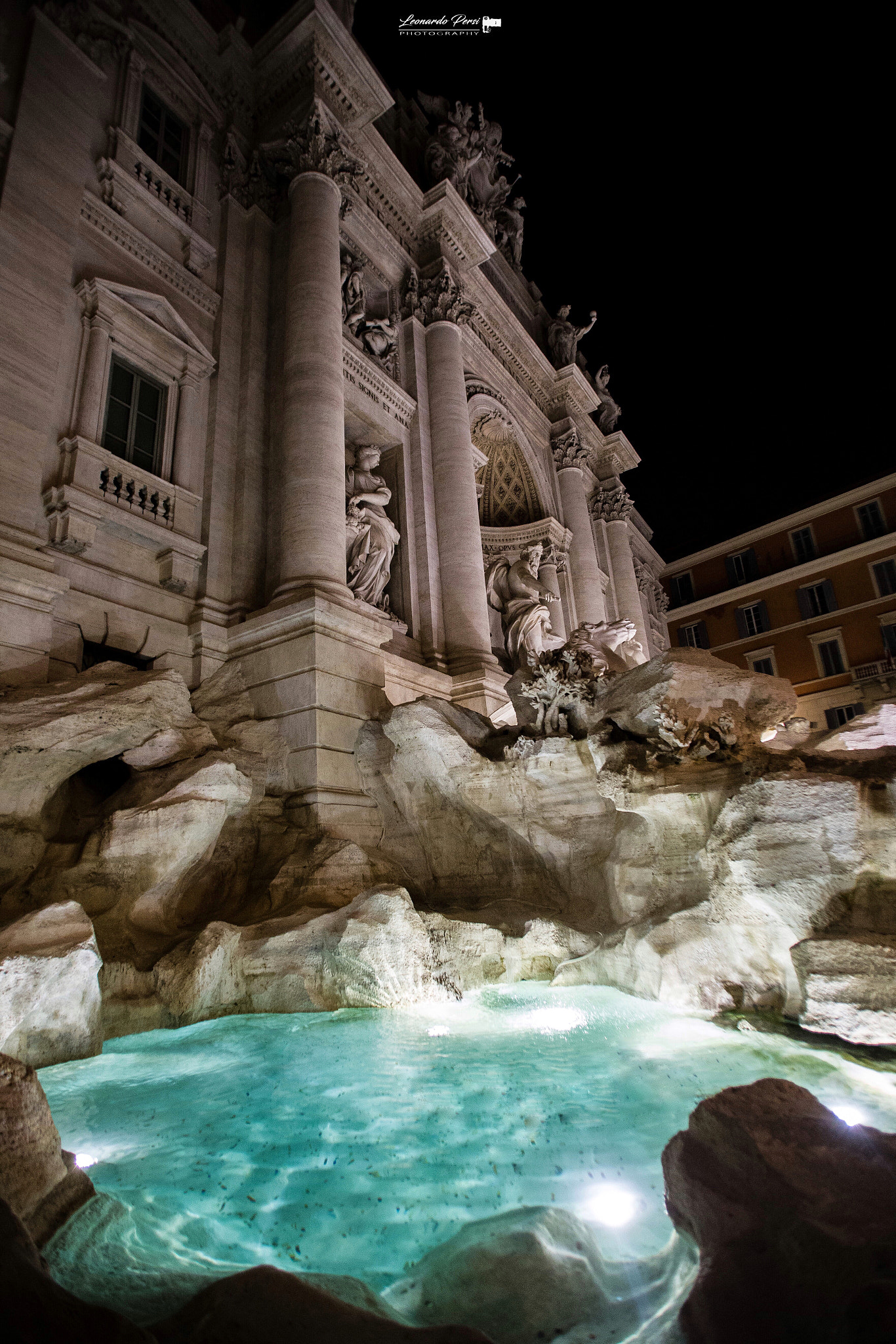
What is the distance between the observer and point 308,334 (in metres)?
9.21

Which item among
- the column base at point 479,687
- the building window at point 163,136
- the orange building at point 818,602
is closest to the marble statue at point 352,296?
the building window at point 163,136

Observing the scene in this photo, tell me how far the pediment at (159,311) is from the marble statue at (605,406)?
14.8 m

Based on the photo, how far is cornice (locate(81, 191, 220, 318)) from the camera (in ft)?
27.2

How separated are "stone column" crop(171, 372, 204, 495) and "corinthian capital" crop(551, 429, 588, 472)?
10.9 metres

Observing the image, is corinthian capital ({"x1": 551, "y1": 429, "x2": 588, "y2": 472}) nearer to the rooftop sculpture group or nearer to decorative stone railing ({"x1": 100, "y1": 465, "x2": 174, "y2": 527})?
the rooftop sculpture group

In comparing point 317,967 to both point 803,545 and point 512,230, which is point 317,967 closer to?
point 512,230

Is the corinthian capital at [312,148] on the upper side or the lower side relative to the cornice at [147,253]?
upper

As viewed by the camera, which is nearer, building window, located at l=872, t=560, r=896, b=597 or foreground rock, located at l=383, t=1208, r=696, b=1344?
foreground rock, located at l=383, t=1208, r=696, b=1344

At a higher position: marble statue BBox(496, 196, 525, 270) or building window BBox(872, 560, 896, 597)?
marble statue BBox(496, 196, 525, 270)

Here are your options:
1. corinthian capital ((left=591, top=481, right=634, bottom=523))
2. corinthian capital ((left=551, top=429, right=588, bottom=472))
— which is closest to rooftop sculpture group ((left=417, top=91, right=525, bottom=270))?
Answer: corinthian capital ((left=551, top=429, right=588, bottom=472))

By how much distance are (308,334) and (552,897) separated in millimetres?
7784

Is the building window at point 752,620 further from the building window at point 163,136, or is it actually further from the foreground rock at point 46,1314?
the foreground rock at point 46,1314

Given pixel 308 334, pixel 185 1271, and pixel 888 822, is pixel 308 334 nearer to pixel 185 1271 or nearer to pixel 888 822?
pixel 888 822

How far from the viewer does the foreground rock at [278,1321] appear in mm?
1276
